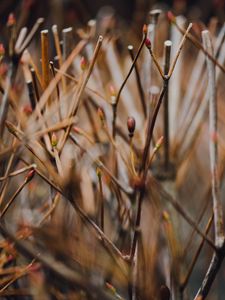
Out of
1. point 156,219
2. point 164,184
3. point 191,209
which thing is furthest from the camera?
point 191,209

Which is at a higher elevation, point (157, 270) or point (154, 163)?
point (154, 163)

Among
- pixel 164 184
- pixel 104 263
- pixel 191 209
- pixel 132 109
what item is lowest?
pixel 191 209

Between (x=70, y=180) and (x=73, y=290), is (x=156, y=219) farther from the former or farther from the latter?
→ (x=70, y=180)

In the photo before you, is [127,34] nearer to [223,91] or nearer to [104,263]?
[223,91]

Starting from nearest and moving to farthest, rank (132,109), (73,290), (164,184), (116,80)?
1. (73,290)
2. (164,184)
3. (132,109)
4. (116,80)

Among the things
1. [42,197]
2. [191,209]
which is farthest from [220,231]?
[191,209]

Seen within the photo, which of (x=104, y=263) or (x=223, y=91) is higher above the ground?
(x=104, y=263)

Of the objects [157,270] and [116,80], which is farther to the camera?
[116,80]

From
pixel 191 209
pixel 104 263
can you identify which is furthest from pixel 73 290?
pixel 191 209

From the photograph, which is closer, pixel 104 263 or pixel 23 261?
pixel 104 263
